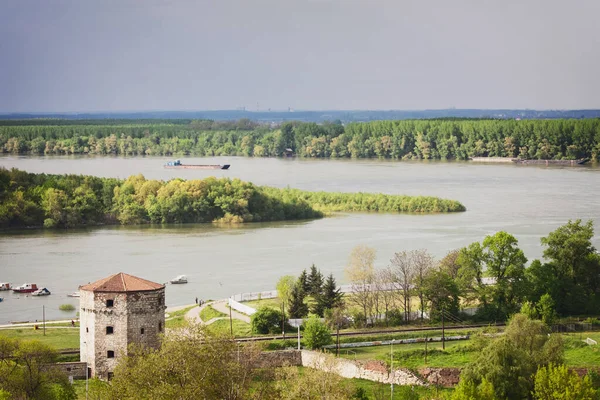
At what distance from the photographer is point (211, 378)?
60.5 feet

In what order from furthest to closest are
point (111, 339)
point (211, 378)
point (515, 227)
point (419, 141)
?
point (419, 141)
point (515, 227)
point (111, 339)
point (211, 378)

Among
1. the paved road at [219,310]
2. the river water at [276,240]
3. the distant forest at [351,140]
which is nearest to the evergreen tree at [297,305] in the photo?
the paved road at [219,310]

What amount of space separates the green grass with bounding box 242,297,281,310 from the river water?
201 cm

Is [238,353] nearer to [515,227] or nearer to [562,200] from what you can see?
[515,227]

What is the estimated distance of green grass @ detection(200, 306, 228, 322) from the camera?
29.1 m

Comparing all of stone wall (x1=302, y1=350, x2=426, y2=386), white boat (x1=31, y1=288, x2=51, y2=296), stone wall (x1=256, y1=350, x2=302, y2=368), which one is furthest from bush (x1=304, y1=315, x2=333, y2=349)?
white boat (x1=31, y1=288, x2=51, y2=296)

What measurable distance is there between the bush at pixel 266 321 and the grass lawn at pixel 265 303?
216 centimetres

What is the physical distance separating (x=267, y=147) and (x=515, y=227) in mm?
64651

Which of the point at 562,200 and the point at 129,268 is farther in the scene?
the point at 562,200

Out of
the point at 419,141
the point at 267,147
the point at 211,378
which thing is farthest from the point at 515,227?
the point at 267,147

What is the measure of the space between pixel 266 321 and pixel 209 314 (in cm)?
256

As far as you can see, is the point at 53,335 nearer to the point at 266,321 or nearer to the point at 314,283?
the point at 266,321

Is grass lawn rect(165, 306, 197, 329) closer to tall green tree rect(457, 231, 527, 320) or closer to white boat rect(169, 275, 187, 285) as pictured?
white boat rect(169, 275, 187, 285)

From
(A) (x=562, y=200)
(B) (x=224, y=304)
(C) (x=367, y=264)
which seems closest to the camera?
(B) (x=224, y=304)
